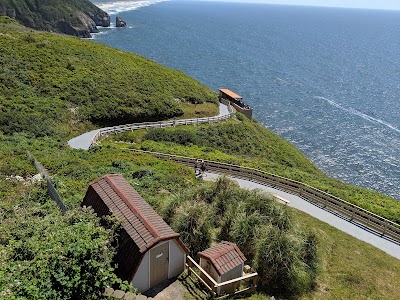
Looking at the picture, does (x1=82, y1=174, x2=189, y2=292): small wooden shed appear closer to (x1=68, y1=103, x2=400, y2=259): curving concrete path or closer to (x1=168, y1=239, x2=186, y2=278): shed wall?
(x1=168, y1=239, x2=186, y2=278): shed wall

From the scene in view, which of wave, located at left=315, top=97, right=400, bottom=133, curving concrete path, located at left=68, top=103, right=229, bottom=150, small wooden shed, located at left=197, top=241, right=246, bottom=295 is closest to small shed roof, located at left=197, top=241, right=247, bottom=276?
small wooden shed, located at left=197, top=241, right=246, bottom=295

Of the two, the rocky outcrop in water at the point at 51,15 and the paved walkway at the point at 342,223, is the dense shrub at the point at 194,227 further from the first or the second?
the rocky outcrop in water at the point at 51,15

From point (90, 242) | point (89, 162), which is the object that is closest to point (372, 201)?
point (89, 162)

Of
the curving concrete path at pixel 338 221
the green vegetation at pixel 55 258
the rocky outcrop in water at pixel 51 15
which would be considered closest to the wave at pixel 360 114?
the curving concrete path at pixel 338 221

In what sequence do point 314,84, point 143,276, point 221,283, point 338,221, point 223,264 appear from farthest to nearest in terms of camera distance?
point 314,84 < point 338,221 < point 223,264 < point 221,283 < point 143,276

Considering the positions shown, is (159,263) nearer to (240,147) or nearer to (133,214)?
(133,214)

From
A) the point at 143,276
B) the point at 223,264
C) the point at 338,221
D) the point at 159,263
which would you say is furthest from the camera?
the point at 338,221

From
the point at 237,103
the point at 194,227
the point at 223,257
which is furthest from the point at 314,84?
the point at 223,257
